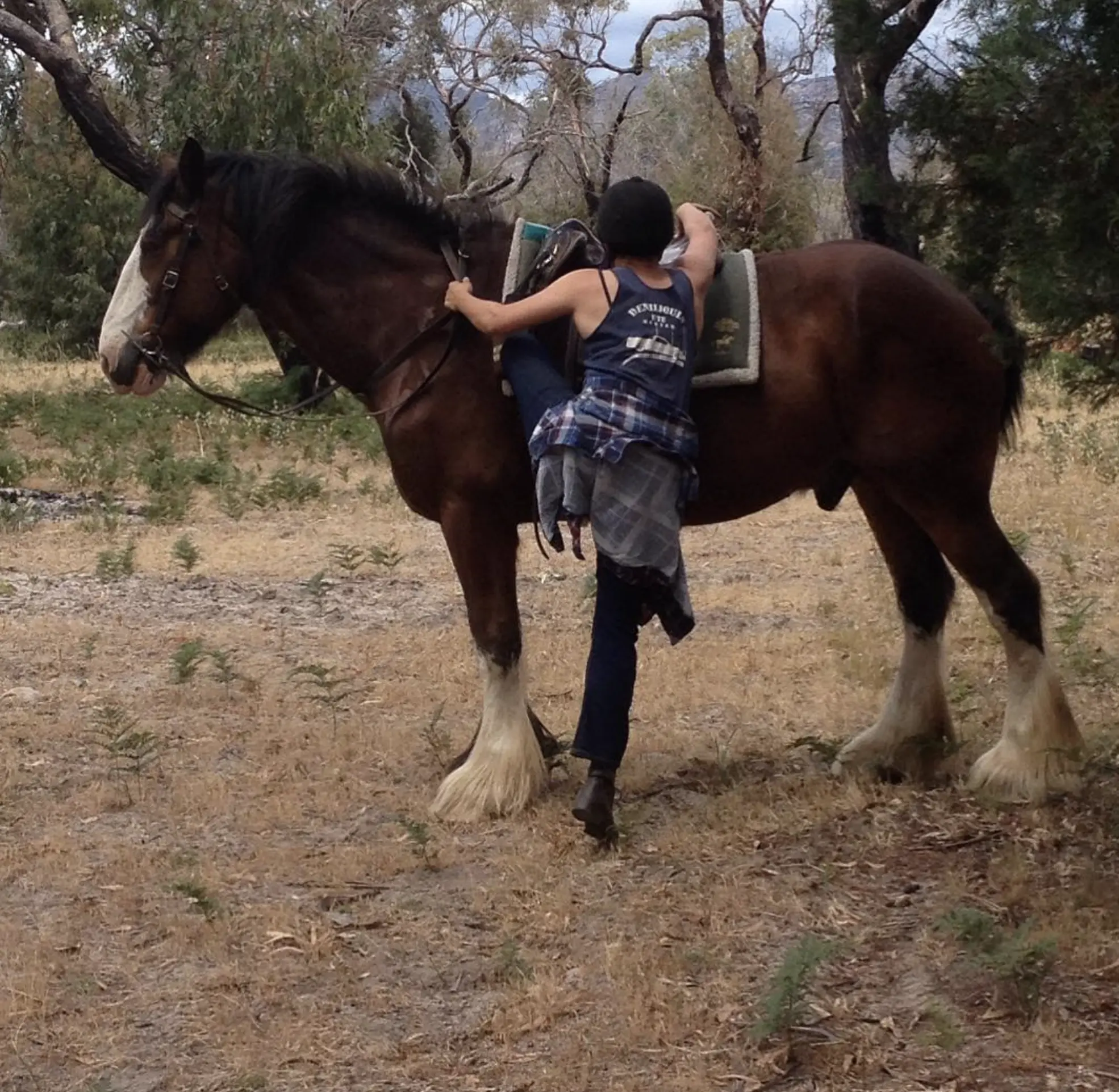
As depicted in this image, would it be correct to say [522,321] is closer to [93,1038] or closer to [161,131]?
[93,1038]

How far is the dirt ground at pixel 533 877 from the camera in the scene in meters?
3.28

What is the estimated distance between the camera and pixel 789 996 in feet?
10.5

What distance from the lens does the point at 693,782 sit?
16.5 feet

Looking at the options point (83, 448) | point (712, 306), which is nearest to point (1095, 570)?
point (712, 306)

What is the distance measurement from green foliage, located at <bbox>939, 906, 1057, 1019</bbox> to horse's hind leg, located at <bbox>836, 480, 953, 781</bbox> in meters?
1.49

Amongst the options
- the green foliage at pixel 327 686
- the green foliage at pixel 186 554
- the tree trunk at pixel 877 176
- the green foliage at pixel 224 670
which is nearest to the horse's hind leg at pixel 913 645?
the tree trunk at pixel 877 176

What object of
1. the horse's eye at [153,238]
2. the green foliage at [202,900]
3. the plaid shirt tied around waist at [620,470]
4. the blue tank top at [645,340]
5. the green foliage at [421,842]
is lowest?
the green foliage at [202,900]

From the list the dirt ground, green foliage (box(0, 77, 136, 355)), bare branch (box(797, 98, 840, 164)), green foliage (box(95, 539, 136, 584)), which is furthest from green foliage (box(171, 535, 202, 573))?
bare branch (box(797, 98, 840, 164))

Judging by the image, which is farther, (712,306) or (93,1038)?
(712,306)

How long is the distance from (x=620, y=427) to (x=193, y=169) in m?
1.72

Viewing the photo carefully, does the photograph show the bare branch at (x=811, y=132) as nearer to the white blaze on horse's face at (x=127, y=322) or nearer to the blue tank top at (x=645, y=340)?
the white blaze on horse's face at (x=127, y=322)

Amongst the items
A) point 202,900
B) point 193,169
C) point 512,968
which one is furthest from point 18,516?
point 512,968

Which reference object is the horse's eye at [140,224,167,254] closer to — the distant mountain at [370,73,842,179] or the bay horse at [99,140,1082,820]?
the bay horse at [99,140,1082,820]

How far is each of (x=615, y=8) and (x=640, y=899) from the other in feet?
105
